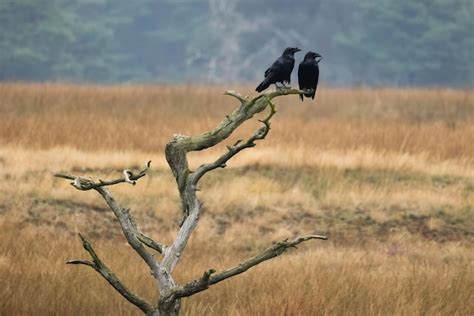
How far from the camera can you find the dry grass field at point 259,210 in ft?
28.5

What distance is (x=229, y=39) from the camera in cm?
6800

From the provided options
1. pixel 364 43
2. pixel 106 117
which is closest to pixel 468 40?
pixel 364 43

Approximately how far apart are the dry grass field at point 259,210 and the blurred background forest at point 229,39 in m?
30.5

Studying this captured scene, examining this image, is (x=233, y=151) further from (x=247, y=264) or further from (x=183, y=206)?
(x=247, y=264)

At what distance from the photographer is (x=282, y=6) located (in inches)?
2739

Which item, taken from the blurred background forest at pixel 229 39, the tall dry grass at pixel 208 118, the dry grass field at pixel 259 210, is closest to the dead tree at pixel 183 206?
the dry grass field at pixel 259 210

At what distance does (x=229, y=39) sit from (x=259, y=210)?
54099 millimetres

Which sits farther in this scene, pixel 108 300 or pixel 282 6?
pixel 282 6

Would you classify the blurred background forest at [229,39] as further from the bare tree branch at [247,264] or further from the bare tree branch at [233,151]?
the bare tree branch at [247,264]

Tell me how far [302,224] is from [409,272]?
4202 mm

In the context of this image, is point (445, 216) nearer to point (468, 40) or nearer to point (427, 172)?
point (427, 172)

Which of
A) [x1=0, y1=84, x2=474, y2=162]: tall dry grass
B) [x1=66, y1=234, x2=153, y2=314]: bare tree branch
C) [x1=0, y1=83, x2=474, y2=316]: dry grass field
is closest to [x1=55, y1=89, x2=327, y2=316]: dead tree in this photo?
[x1=66, y1=234, x2=153, y2=314]: bare tree branch

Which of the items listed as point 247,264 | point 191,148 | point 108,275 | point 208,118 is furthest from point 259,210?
point 247,264

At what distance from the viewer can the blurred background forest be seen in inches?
2141
